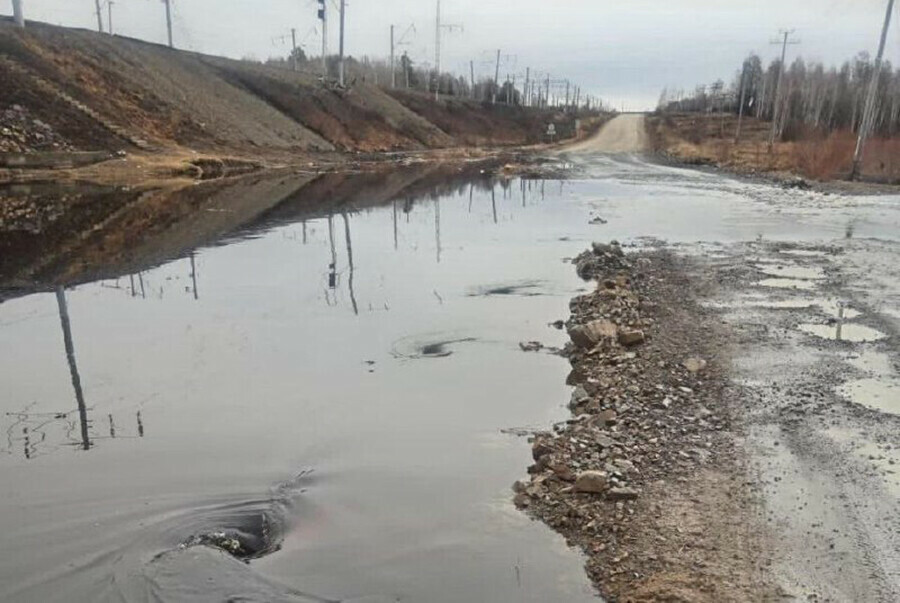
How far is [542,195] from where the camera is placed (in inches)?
1248

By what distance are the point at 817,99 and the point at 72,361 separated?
92552mm

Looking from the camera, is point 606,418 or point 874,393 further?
point 874,393

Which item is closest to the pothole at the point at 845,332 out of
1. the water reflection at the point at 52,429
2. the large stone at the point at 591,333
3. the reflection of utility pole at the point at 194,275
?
the large stone at the point at 591,333

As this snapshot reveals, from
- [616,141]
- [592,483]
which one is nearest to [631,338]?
[592,483]

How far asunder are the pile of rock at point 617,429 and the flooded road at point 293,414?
25 cm

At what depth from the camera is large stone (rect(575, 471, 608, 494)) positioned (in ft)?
17.7

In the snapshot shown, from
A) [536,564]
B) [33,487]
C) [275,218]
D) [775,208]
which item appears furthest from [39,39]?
[536,564]

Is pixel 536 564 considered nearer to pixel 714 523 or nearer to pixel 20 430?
pixel 714 523

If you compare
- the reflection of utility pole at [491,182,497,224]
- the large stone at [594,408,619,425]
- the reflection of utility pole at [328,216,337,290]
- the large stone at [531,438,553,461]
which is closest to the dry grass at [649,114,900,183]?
the reflection of utility pole at [491,182,497,224]

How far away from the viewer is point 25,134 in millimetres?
30219

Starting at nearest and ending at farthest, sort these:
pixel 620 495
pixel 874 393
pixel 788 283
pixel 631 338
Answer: pixel 620 495
pixel 874 393
pixel 631 338
pixel 788 283

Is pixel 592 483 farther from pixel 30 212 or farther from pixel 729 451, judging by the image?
pixel 30 212

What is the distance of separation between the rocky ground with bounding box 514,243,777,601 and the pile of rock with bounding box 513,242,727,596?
1 cm

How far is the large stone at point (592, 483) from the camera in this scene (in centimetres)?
539
